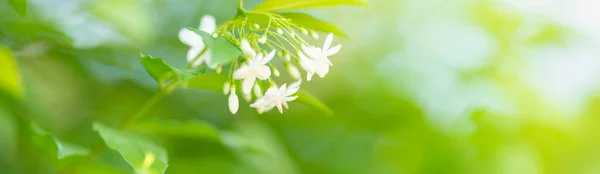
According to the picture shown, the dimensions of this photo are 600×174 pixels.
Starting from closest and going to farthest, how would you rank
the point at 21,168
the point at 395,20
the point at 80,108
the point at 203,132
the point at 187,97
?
the point at 203,132, the point at 21,168, the point at 80,108, the point at 187,97, the point at 395,20

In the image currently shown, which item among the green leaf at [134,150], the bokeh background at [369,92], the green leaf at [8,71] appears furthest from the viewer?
the bokeh background at [369,92]

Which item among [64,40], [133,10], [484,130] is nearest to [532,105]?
[484,130]

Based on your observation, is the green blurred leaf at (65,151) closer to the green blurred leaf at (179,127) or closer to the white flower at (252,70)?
the green blurred leaf at (179,127)

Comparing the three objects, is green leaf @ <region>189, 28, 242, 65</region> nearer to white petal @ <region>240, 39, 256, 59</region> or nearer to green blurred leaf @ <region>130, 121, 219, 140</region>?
white petal @ <region>240, 39, 256, 59</region>

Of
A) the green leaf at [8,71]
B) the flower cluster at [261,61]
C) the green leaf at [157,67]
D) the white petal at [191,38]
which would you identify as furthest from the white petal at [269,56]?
the green leaf at [8,71]

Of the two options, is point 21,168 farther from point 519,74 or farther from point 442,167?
point 519,74

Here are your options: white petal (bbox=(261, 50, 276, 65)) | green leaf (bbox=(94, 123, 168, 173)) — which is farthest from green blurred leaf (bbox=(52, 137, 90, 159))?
white petal (bbox=(261, 50, 276, 65))
